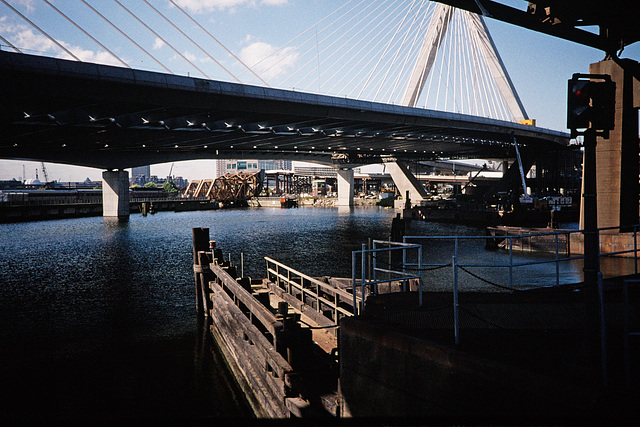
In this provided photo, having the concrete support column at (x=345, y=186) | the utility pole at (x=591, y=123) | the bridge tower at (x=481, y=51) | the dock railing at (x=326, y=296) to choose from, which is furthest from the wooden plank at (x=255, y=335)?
the concrete support column at (x=345, y=186)

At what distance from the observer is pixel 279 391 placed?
30.5 ft

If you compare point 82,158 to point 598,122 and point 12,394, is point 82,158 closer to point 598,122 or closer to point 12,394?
point 12,394

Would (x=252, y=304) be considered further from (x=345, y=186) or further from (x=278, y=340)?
(x=345, y=186)

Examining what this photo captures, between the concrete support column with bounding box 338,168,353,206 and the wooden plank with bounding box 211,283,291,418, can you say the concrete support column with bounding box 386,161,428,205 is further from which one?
the wooden plank with bounding box 211,283,291,418

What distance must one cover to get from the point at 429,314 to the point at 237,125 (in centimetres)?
3847

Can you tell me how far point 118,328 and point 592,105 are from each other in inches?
658

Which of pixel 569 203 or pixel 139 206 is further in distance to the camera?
pixel 139 206

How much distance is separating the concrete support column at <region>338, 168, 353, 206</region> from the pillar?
8797cm

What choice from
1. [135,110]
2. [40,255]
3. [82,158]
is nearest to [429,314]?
[135,110]

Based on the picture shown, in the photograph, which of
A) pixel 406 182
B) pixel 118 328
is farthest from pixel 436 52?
pixel 118 328

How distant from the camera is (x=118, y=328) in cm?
1683

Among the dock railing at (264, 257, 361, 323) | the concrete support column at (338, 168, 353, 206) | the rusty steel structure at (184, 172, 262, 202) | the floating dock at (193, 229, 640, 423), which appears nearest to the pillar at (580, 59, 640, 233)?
the floating dock at (193, 229, 640, 423)

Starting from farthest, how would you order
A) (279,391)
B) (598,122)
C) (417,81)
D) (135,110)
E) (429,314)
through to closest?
1. (417,81)
2. (135,110)
3. (279,391)
4. (429,314)
5. (598,122)

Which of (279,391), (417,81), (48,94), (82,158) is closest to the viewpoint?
(279,391)
